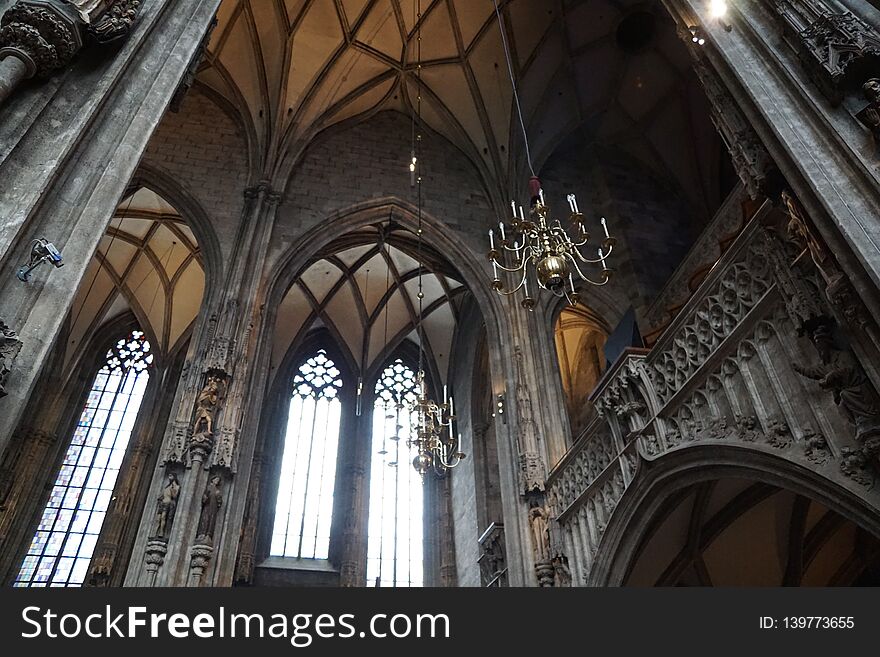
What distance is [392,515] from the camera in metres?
16.3

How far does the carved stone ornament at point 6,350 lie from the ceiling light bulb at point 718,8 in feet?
21.7

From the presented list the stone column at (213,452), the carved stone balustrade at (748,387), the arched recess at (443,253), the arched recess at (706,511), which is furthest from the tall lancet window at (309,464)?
→ the arched recess at (706,511)

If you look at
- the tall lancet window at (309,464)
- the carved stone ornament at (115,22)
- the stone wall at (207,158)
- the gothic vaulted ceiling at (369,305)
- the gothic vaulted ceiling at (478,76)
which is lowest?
the carved stone ornament at (115,22)

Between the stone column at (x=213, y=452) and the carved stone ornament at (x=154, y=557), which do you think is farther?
the stone column at (x=213, y=452)

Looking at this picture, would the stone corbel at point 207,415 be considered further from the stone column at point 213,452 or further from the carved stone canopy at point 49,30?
the carved stone canopy at point 49,30

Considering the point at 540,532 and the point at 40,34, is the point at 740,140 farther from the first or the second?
the point at 540,532

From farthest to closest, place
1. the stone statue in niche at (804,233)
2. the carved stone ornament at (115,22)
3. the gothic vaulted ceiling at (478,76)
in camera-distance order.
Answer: the gothic vaulted ceiling at (478,76) → the carved stone ornament at (115,22) → the stone statue in niche at (804,233)

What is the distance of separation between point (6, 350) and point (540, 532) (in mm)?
8130

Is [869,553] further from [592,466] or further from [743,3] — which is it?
[743,3]

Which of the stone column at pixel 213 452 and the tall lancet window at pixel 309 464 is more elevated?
the tall lancet window at pixel 309 464

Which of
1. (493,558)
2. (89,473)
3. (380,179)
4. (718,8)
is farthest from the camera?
(89,473)

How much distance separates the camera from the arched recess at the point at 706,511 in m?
6.04

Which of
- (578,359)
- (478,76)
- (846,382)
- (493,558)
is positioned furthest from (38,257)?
(578,359)

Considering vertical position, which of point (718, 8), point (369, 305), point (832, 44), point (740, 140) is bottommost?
point (832, 44)
